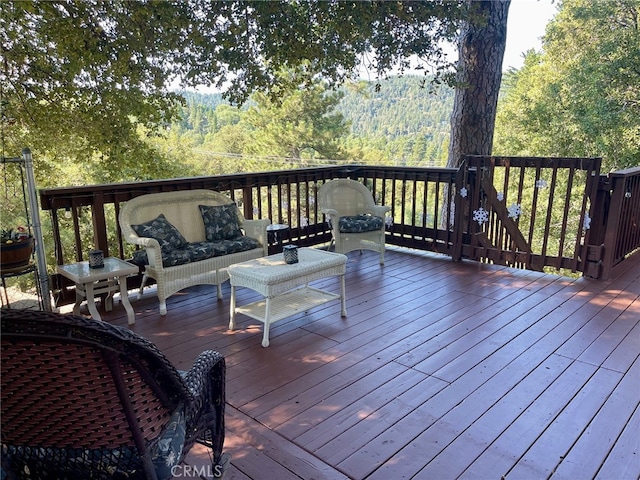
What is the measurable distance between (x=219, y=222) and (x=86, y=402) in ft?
10.2

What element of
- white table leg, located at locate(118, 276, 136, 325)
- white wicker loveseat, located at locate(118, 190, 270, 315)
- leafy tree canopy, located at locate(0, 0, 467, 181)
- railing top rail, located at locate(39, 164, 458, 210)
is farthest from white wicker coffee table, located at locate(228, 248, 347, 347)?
leafy tree canopy, located at locate(0, 0, 467, 181)

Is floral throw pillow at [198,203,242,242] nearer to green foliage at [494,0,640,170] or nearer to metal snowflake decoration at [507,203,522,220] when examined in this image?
metal snowflake decoration at [507,203,522,220]

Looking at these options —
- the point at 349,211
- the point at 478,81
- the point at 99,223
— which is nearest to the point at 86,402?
the point at 99,223

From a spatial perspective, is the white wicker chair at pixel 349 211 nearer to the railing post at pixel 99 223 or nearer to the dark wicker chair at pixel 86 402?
the railing post at pixel 99 223

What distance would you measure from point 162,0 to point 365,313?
129 inches

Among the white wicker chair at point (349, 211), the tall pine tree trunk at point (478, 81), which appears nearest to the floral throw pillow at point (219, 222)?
the white wicker chair at point (349, 211)

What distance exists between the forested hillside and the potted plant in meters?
14.1

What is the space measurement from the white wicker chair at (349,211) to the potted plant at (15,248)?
284cm

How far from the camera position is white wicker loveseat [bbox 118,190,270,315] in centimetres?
363

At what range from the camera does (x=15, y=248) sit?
2.78m

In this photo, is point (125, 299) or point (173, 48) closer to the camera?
point (125, 299)

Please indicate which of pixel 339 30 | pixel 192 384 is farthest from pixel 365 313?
pixel 339 30

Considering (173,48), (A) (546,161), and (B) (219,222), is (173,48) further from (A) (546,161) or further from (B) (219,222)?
(A) (546,161)

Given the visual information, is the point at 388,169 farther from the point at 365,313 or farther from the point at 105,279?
the point at 105,279
